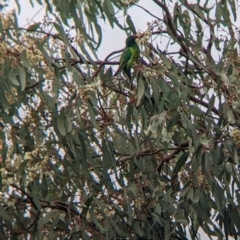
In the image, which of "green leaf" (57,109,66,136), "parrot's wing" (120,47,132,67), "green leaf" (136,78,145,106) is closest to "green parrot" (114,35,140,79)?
"parrot's wing" (120,47,132,67)

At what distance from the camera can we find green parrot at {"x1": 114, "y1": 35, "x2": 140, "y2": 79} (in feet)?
11.6

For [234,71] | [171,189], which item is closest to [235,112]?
[234,71]

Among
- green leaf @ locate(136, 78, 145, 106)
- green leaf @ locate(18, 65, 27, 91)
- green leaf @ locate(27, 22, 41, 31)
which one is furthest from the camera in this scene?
green leaf @ locate(136, 78, 145, 106)

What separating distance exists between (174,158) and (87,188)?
54 cm

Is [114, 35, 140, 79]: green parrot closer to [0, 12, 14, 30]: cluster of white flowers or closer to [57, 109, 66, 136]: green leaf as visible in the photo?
[57, 109, 66, 136]: green leaf

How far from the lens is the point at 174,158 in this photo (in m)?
3.97

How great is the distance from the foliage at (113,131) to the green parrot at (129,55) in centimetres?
4

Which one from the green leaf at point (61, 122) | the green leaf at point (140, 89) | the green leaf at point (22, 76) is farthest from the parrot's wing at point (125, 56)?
the green leaf at point (22, 76)

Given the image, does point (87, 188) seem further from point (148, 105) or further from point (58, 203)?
point (148, 105)

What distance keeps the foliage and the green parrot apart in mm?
41

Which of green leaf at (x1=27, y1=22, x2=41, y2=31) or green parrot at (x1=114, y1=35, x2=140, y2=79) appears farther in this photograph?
green parrot at (x1=114, y1=35, x2=140, y2=79)

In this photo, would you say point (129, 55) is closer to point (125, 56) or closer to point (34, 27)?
point (125, 56)

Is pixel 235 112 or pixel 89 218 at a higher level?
pixel 235 112

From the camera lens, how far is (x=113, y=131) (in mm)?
3547
